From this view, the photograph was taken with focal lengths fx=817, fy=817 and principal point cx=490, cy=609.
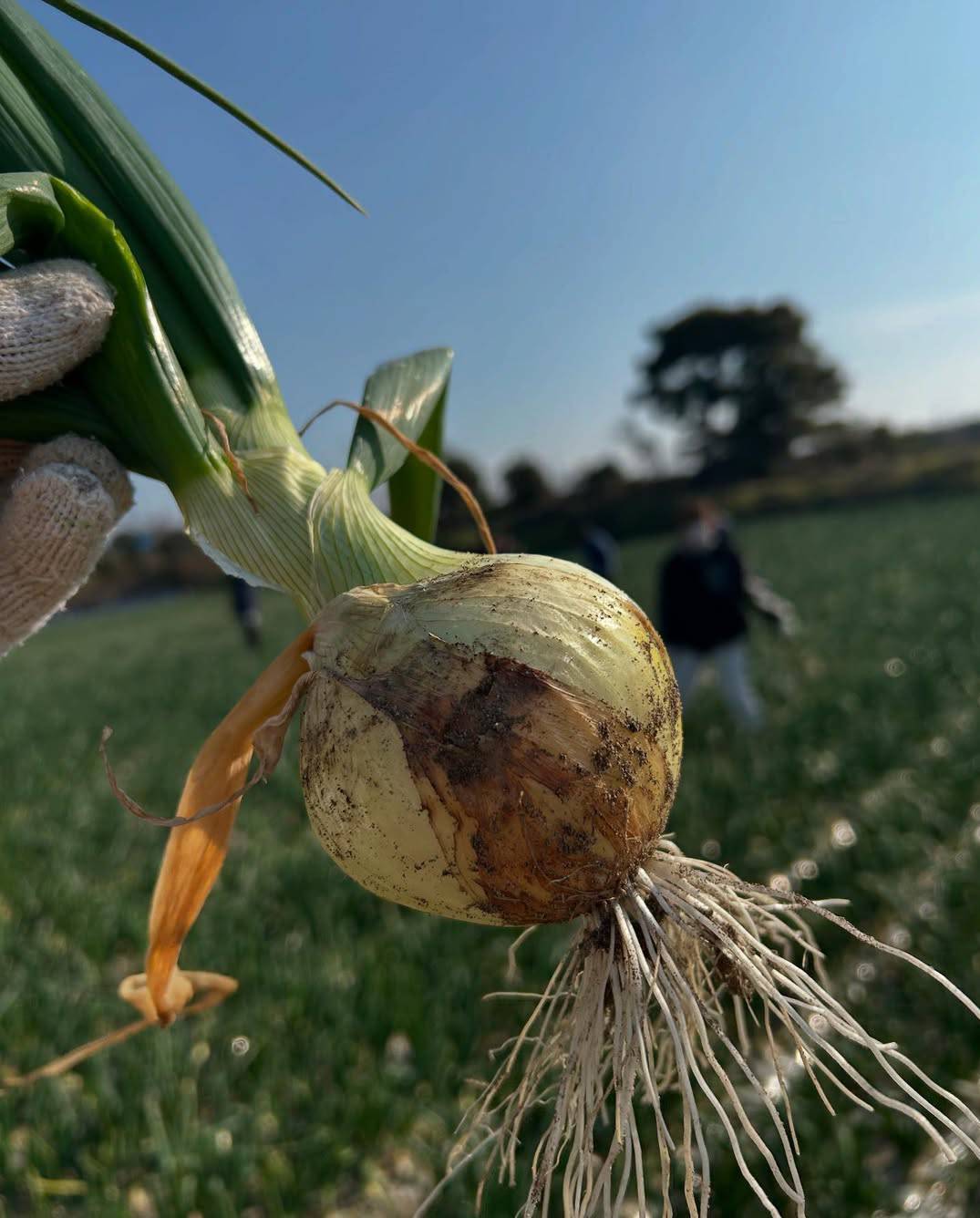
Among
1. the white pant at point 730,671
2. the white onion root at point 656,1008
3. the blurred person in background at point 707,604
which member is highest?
the white onion root at point 656,1008

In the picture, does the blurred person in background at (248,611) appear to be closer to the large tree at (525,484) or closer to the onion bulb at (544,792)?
the onion bulb at (544,792)

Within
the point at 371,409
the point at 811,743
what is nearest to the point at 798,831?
the point at 811,743

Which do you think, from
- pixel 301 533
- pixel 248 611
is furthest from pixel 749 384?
pixel 301 533

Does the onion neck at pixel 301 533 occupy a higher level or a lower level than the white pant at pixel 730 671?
higher

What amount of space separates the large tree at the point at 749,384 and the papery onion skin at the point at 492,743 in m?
43.5

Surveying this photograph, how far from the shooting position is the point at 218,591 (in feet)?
123

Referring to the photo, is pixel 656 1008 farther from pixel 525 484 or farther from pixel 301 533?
pixel 525 484

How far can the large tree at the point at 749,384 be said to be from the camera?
140 ft

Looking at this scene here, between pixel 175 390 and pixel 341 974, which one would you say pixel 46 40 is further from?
pixel 341 974

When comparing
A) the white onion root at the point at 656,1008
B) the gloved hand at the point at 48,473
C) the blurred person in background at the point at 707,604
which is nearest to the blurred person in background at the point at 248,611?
the blurred person in background at the point at 707,604

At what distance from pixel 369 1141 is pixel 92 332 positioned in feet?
7.20

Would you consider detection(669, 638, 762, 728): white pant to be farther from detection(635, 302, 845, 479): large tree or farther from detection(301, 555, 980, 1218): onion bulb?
detection(635, 302, 845, 479): large tree

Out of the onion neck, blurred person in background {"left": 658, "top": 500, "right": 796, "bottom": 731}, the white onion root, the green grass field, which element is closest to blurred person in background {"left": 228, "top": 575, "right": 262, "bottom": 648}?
the green grass field

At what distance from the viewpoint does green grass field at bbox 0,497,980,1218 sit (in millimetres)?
2064
